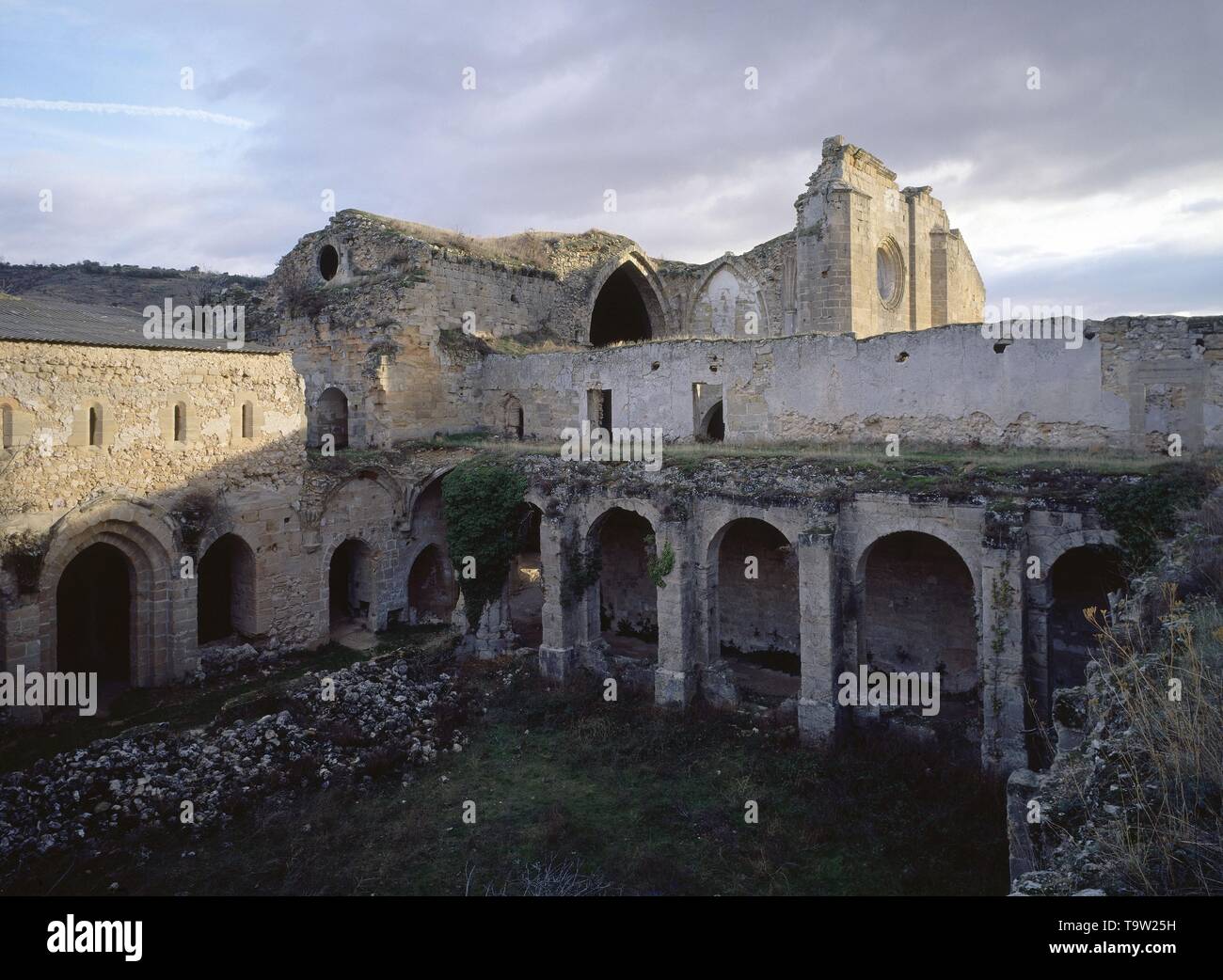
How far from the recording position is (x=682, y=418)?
19531mm

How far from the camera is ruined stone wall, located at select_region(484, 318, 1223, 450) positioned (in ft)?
43.6

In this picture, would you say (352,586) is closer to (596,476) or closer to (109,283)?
(596,476)

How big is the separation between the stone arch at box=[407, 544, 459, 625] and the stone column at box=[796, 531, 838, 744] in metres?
10.0

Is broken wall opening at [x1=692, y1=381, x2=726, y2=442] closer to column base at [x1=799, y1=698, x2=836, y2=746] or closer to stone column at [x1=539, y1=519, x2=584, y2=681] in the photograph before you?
stone column at [x1=539, y1=519, x2=584, y2=681]

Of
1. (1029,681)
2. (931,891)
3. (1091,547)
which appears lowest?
(931,891)

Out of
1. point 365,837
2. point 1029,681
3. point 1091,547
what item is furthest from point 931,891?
→ point 365,837

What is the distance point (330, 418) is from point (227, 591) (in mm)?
6690

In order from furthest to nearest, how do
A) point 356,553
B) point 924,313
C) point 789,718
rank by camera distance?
point 924,313
point 356,553
point 789,718

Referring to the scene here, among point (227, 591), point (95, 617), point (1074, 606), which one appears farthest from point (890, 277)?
point (95, 617)

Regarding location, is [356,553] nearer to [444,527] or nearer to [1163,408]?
[444,527]

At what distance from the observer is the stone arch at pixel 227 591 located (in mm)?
16391

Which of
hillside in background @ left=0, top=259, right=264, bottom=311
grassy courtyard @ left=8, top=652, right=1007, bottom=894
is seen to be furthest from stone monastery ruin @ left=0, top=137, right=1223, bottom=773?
hillside in background @ left=0, top=259, right=264, bottom=311
